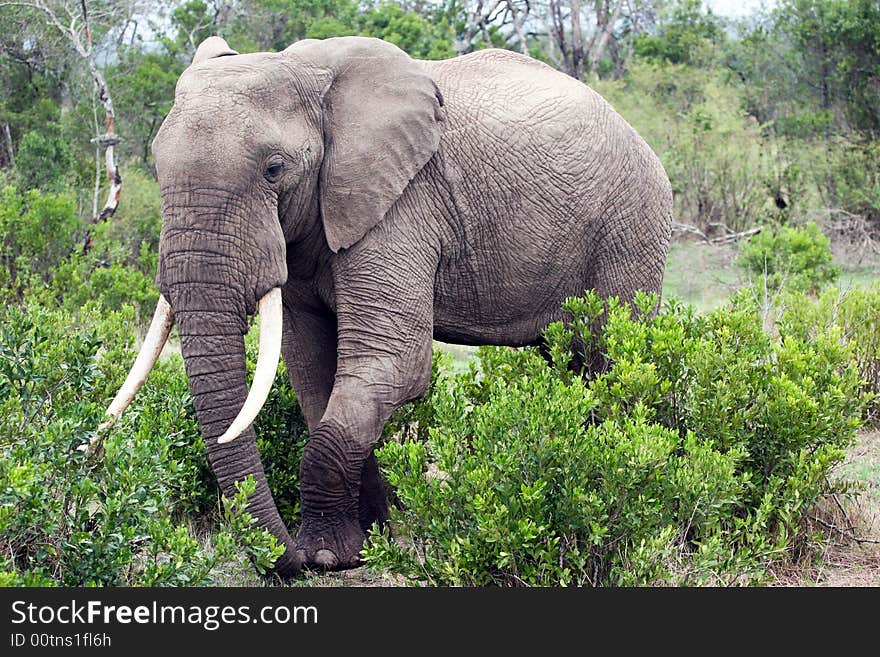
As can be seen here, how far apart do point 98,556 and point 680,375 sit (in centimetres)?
264

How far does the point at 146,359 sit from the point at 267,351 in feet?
1.79

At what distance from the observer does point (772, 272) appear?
1309 cm

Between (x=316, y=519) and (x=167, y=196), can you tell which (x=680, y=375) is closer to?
(x=316, y=519)

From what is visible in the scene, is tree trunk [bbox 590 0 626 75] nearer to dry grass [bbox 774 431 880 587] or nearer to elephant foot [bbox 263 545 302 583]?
dry grass [bbox 774 431 880 587]

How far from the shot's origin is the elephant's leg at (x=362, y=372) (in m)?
4.71

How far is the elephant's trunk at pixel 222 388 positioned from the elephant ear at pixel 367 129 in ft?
2.07

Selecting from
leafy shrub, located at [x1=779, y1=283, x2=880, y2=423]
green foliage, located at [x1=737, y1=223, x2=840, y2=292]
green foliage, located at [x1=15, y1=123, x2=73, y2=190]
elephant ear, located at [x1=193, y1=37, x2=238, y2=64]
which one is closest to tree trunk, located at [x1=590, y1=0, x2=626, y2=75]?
green foliage, located at [x1=737, y1=223, x2=840, y2=292]

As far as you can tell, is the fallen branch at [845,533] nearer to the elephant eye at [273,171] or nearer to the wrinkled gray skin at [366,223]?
the wrinkled gray skin at [366,223]

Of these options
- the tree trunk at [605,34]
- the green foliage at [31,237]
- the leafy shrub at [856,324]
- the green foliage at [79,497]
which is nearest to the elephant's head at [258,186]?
the green foliage at [79,497]

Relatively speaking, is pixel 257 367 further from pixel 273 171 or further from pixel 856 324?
pixel 856 324

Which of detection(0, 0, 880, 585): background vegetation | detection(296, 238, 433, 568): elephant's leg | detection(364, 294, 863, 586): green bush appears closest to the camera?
detection(0, 0, 880, 585): background vegetation

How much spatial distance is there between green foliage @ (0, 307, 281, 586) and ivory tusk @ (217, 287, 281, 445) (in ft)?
1.33

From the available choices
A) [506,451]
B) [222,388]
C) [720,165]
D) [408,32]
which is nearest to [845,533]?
[506,451]

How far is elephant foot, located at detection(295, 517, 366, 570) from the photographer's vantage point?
495cm
